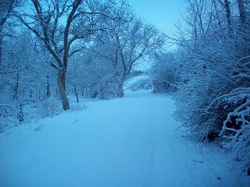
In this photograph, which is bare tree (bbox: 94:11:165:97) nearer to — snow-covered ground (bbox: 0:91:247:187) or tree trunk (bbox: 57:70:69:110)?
tree trunk (bbox: 57:70:69:110)

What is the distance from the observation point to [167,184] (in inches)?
67.7

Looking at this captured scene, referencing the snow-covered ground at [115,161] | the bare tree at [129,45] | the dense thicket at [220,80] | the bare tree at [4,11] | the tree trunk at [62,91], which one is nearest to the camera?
the snow-covered ground at [115,161]

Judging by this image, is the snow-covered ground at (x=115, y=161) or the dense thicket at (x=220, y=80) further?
the dense thicket at (x=220, y=80)

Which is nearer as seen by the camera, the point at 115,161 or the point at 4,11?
the point at 115,161

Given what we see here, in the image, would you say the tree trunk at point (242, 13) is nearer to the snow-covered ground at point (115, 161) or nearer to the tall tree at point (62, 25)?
the snow-covered ground at point (115, 161)

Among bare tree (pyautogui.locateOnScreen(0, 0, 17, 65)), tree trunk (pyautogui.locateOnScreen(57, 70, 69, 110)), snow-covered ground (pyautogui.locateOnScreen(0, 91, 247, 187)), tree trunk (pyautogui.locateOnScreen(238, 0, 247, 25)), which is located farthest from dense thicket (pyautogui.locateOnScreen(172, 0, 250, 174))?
tree trunk (pyautogui.locateOnScreen(57, 70, 69, 110))

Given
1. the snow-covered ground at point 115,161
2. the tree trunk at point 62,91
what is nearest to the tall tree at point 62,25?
the tree trunk at point 62,91

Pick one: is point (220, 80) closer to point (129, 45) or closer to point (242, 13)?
point (242, 13)

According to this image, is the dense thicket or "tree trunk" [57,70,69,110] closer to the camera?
the dense thicket

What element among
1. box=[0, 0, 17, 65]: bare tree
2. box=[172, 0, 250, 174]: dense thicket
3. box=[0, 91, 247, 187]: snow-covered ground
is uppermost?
box=[0, 0, 17, 65]: bare tree

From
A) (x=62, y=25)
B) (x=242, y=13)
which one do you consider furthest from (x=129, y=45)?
(x=242, y=13)

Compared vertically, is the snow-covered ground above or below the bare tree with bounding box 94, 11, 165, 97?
below

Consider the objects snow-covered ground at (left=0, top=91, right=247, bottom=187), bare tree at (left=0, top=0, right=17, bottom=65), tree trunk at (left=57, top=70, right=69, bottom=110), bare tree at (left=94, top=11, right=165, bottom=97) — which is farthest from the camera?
bare tree at (left=94, top=11, right=165, bottom=97)

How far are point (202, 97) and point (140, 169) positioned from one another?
1.77m
